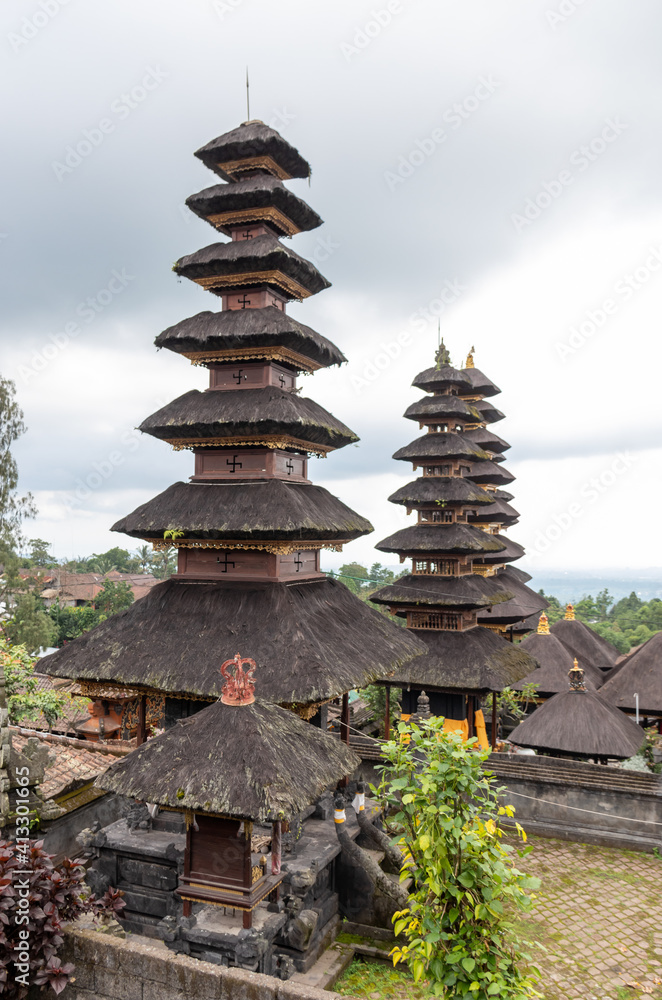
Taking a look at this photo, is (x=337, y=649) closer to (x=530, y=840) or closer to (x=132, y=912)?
(x=132, y=912)

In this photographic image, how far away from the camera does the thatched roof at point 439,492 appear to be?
24.0m

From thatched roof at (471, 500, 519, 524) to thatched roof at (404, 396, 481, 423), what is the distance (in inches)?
248

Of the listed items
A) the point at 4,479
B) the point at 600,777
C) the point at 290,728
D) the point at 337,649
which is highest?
the point at 4,479

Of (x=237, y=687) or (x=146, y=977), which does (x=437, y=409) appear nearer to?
(x=237, y=687)

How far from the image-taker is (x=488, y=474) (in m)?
32.2

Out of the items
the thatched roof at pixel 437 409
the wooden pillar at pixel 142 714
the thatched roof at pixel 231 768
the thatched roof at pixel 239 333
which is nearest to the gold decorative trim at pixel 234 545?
the wooden pillar at pixel 142 714

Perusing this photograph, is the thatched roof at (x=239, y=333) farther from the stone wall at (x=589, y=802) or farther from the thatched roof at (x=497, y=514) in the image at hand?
the thatched roof at (x=497, y=514)

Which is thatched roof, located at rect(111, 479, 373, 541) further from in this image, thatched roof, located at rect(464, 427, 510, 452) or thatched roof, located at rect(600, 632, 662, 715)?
thatched roof, located at rect(464, 427, 510, 452)

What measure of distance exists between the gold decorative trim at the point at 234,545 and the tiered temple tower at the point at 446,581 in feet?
28.4

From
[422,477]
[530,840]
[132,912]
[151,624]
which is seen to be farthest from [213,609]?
[422,477]

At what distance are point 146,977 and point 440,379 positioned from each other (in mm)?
21755

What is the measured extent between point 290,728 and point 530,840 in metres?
10.5

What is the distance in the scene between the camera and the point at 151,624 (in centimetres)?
1409

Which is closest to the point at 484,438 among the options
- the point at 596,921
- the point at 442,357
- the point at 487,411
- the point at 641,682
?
the point at 487,411
